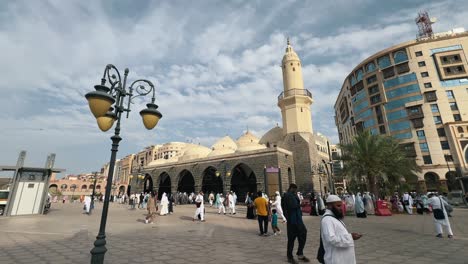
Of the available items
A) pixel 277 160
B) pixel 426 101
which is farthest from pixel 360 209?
pixel 426 101

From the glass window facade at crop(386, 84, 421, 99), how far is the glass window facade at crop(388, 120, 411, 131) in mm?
4422

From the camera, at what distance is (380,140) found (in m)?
16.9

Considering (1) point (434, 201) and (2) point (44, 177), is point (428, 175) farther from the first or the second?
(2) point (44, 177)

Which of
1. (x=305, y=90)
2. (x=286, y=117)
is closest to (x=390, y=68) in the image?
(x=305, y=90)

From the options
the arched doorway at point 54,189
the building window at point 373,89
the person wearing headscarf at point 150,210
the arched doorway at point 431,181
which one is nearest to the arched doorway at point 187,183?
the person wearing headscarf at point 150,210

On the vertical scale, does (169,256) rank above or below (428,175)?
below

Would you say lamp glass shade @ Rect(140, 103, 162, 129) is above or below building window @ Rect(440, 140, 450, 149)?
below

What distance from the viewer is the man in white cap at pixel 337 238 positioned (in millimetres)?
2561

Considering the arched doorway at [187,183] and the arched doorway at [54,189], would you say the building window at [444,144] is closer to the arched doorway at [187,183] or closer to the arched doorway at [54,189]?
the arched doorway at [187,183]

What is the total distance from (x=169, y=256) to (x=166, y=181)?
3359 cm

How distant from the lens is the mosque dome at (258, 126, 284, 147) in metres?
31.0

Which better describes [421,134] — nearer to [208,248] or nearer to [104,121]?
[208,248]

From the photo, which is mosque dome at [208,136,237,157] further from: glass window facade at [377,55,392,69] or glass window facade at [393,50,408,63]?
glass window facade at [393,50,408,63]

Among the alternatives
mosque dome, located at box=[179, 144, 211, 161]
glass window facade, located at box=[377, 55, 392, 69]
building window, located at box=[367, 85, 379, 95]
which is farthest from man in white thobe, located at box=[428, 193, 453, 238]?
glass window facade, located at box=[377, 55, 392, 69]
